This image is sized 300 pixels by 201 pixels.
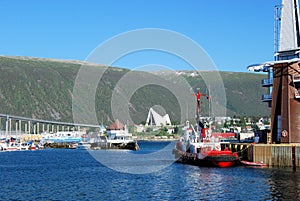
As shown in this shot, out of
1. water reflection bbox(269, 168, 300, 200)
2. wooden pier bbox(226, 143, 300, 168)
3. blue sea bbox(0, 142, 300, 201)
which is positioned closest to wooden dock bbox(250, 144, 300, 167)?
wooden pier bbox(226, 143, 300, 168)

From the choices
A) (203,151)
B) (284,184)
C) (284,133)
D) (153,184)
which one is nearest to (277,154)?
(284,133)

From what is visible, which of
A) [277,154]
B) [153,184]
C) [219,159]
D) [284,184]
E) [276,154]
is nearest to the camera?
[284,184]

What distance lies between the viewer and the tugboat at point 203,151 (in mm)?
90562

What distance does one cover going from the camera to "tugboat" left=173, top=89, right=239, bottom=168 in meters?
90.6

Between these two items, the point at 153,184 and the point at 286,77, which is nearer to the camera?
the point at 153,184

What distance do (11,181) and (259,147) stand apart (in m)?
41.5

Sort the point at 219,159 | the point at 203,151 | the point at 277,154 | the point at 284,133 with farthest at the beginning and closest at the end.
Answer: the point at 203,151 → the point at 219,159 → the point at 284,133 → the point at 277,154

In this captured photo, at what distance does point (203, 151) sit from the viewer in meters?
96.3

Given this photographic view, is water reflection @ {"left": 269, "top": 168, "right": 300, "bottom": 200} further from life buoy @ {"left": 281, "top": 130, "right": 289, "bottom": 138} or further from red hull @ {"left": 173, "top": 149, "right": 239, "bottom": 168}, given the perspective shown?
red hull @ {"left": 173, "top": 149, "right": 239, "bottom": 168}

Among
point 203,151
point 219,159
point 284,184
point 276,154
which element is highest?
point 276,154

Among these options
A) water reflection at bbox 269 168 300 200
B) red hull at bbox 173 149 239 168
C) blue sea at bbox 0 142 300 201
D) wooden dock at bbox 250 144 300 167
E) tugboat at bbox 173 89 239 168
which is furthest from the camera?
tugboat at bbox 173 89 239 168

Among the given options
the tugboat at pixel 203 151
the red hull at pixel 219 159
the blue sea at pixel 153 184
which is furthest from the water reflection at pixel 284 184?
the tugboat at pixel 203 151

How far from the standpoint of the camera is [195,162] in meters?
97.9

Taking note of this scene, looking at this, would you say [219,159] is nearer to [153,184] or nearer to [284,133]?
[284,133]
